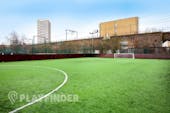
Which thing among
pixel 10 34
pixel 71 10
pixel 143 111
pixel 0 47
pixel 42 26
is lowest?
pixel 143 111

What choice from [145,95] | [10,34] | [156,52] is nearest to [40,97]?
[145,95]

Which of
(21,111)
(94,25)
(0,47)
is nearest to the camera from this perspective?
(21,111)

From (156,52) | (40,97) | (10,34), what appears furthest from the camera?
(10,34)

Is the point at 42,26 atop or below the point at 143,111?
atop

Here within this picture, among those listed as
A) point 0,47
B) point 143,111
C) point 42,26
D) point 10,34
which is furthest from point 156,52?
point 42,26

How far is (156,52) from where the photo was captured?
2622cm

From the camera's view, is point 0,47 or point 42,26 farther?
point 42,26

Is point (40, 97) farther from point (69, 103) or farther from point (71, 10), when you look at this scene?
point (71, 10)

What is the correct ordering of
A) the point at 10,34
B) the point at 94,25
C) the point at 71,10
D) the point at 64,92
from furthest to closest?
1. the point at 94,25
2. the point at 10,34
3. the point at 71,10
4. the point at 64,92

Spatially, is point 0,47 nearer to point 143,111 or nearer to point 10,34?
point 10,34

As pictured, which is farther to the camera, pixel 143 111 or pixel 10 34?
pixel 10 34

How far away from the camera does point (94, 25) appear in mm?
50125

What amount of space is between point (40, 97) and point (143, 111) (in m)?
2.18

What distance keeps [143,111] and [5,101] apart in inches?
108
